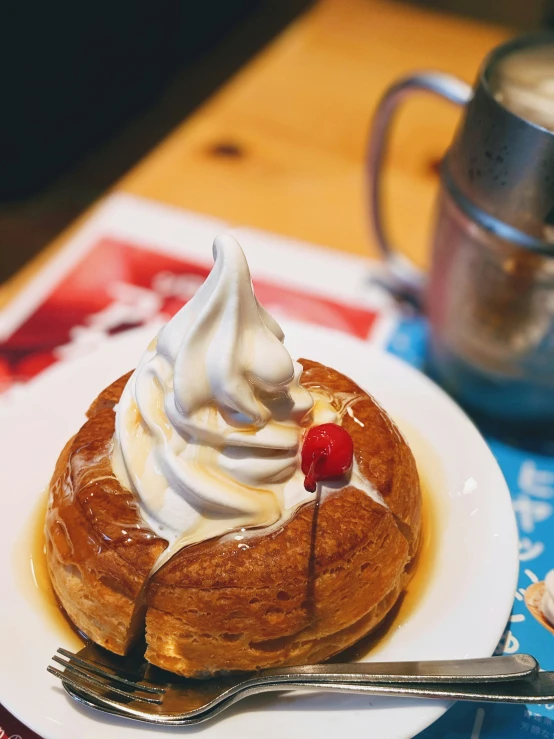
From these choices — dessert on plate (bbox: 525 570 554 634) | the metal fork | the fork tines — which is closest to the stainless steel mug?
dessert on plate (bbox: 525 570 554 634)

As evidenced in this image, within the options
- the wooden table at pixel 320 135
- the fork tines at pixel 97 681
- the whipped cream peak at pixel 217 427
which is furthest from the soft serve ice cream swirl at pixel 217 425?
the wooden table at pixel 320 135

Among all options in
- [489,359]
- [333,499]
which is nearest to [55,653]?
[333,499]

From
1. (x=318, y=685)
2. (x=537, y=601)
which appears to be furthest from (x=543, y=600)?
(x=318, y=685)

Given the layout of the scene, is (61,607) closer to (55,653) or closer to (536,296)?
(55,653)

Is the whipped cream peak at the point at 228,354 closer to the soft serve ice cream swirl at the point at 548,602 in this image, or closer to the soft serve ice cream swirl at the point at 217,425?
the soft serve ice cream swirl at the point at 217,425

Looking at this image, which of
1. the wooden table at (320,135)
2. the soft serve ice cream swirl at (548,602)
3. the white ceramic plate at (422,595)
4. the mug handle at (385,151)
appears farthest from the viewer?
the wooden table at (320,135)

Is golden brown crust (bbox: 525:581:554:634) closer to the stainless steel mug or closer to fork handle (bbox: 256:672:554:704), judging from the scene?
fork handle (bbox: 256:672:554:704)
